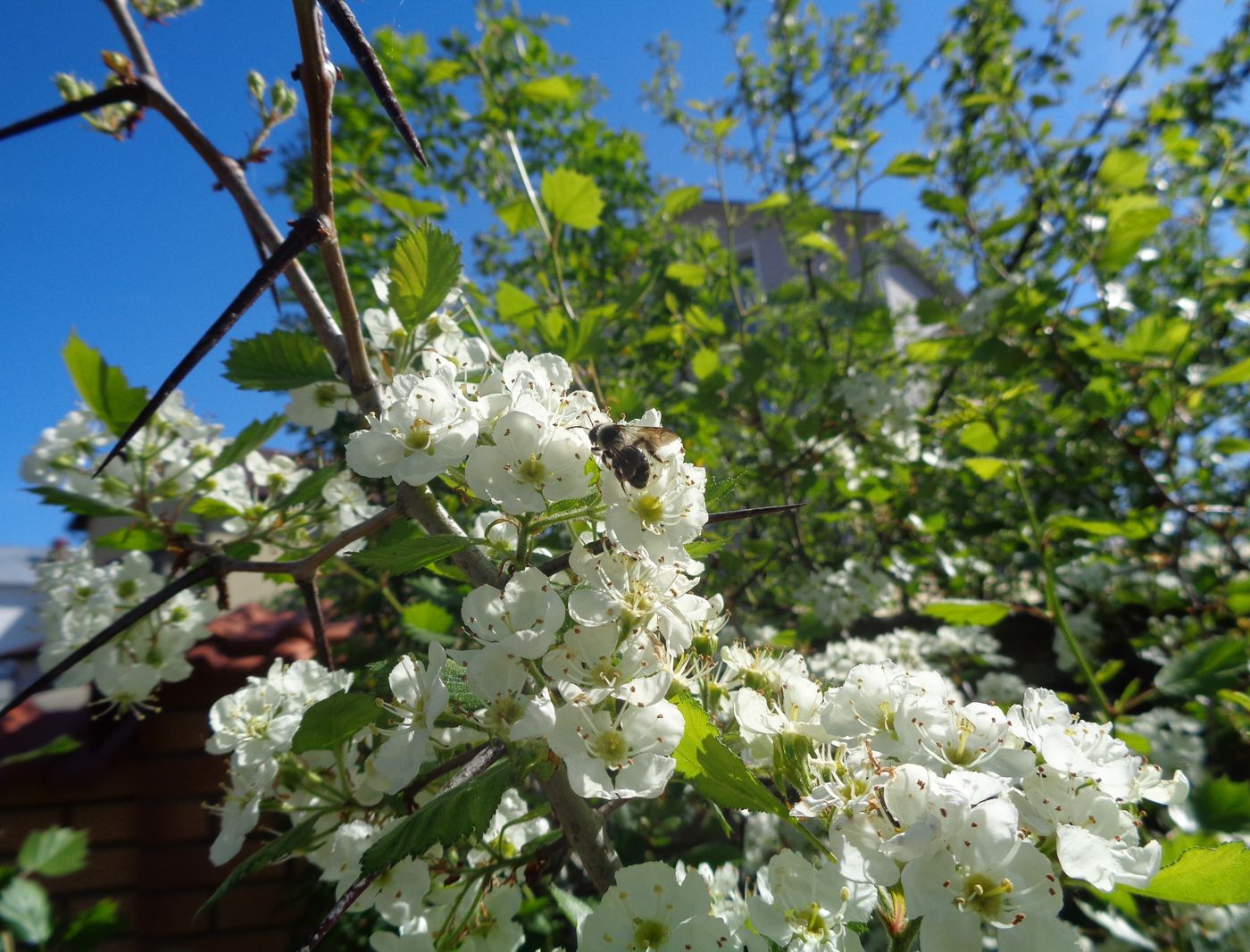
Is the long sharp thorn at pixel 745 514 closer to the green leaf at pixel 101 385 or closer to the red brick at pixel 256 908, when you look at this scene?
the green leaf at pixel 101 385

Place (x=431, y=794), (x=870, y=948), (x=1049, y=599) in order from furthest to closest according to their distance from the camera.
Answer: (x=1049, y=599) < (x=870, y=948) < (x=431, y=794)

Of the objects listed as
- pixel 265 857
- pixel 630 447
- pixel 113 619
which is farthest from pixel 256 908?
pixel 630 447

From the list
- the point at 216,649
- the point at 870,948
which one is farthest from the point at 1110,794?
the point at 216,649

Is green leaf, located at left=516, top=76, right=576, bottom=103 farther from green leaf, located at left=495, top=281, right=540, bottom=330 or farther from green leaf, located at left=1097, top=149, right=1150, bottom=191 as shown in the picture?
green leaf, located at left=1097, top=149, right=1150, bottom=191

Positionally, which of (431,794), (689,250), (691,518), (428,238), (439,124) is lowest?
(431,794)

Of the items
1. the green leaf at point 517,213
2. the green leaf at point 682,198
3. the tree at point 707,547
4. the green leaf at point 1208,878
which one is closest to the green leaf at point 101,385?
the tree at point 707,547

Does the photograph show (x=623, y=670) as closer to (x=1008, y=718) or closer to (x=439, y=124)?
(x=1008, y=718)

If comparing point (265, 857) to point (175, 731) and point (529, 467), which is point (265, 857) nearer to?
point (529, 467)
